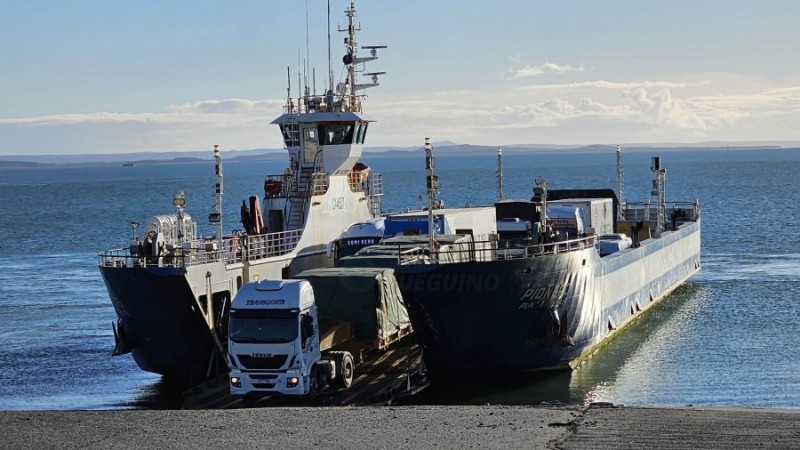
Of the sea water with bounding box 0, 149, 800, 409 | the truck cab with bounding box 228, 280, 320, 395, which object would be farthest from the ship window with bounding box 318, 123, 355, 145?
the truck cab with bounding box 228, 280, 320, 395

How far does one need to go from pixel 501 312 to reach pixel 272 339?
746cm

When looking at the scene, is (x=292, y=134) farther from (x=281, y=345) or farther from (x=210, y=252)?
(x=281, y=345)

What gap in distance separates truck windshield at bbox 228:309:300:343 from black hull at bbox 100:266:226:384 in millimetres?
4479

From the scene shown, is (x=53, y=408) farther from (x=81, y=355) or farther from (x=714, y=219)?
(x=714, y=219)

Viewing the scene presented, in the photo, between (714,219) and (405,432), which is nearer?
(405,432)

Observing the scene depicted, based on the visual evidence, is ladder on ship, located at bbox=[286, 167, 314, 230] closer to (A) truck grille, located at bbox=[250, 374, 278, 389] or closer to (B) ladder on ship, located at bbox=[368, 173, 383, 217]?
(B) ladder on ship, located at bbox=[368, 173, 383, 217]

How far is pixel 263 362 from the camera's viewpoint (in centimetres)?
2933

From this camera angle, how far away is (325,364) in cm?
3022

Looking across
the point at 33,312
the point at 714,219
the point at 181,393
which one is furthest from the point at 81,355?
the point at 714,219

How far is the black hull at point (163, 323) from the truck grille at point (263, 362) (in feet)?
15.7

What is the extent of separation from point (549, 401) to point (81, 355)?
16.6m

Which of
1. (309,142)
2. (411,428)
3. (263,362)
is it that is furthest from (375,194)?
(411,428)

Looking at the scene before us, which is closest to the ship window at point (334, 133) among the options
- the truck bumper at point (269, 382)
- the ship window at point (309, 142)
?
the ship window at point (309, 142)

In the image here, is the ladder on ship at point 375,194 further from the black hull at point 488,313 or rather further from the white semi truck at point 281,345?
the white semi truck at point 281,345
